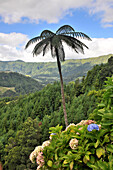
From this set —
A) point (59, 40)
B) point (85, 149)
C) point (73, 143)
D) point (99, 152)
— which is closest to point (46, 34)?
point (59, 40)

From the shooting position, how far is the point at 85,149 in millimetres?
2594

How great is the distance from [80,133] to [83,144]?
0.80 feet

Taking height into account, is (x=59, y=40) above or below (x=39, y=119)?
above

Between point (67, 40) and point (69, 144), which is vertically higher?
point (67, 40)

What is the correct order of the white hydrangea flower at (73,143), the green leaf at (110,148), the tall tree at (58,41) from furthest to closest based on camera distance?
the tall tree at (58,41), the white hydrangea flower at (73,143), the green leaf at (110,148)

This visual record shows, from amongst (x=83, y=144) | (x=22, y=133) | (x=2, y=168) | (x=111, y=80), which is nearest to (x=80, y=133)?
(x=83, y=144)

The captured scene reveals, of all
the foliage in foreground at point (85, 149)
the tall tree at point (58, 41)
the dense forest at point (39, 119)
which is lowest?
the dense forest at point (39, 119)

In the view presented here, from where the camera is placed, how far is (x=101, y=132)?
257 centimetres

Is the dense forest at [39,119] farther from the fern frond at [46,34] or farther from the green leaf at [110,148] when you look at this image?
the green leaf at [110,148]

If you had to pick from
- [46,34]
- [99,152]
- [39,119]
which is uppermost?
[46,34]

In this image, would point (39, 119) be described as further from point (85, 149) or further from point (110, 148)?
point (110, 148)

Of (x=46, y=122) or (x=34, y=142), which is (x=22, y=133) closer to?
(x=34, y=142)

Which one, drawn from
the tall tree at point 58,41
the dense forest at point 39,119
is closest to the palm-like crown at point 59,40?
the tall tree at point 58,41

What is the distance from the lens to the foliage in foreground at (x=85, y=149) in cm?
250
